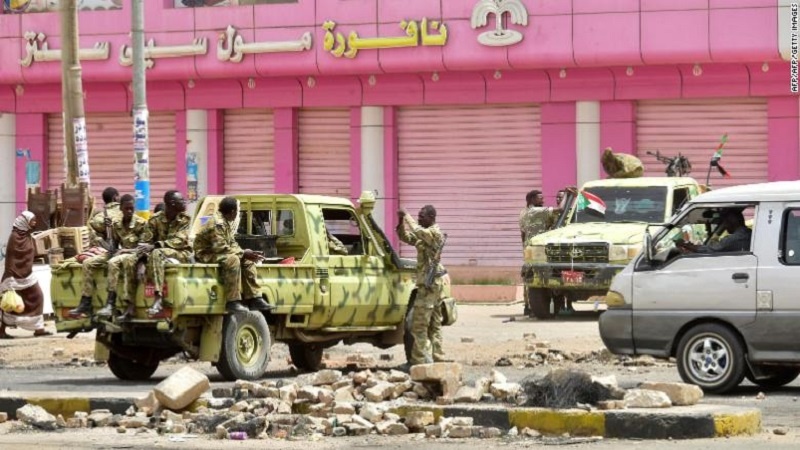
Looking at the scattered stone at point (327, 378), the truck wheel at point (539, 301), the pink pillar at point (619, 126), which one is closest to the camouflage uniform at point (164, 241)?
the scattered stone at point (327, 378)

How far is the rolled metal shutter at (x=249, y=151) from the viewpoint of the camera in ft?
121

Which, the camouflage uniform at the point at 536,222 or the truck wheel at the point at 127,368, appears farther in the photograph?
the camouflage uniform at the point at 536,222

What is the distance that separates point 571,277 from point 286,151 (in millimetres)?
12693

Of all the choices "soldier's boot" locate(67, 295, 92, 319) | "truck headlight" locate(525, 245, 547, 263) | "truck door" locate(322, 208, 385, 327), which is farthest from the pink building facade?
"soldier's boot" locate(67, 295, 92, 319)

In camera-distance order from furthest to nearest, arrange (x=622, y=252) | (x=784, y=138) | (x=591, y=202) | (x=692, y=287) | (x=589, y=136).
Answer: (x=589, y=136), (x=784, y=138), (x=591, y=202), (x=622, y=252), (x=692, y=287)

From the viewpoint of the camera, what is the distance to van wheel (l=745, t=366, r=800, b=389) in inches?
634

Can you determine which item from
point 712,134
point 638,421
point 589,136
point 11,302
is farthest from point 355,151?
point 638,421

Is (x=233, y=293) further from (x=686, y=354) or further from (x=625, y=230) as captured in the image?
(x=625, y=230)

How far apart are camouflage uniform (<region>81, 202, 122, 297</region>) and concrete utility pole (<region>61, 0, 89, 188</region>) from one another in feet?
23.4

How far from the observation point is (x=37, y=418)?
14.3m

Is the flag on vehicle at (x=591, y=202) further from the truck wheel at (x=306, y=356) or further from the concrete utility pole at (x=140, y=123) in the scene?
the truck wheel at (x=306, y=356)

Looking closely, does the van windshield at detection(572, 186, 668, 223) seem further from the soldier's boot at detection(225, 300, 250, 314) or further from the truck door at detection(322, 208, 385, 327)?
the soldier's boot at detection(225, 300, 250, 314)

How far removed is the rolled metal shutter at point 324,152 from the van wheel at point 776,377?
2031 centimetres

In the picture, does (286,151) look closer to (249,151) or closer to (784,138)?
(249,151)
